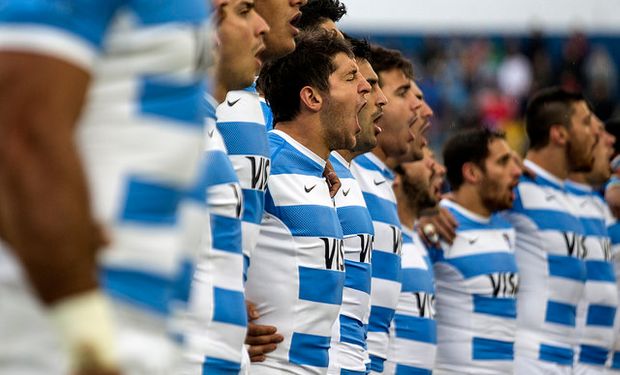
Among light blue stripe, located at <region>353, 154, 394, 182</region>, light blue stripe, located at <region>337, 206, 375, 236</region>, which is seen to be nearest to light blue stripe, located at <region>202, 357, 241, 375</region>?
light blue stripe, located at <region>337, 206, 375, 236</region>

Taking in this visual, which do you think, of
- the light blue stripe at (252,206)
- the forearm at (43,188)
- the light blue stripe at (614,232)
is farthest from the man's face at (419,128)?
the forearm at (43,188)

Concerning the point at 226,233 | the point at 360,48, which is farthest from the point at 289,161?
the point at 226,233

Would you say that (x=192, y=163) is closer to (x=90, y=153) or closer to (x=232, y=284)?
(x=90, y=153)

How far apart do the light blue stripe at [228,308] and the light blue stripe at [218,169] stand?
Answer: 0.32 m

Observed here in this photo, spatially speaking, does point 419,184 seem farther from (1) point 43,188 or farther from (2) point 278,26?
(1) point 43,188

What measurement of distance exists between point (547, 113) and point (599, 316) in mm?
1387

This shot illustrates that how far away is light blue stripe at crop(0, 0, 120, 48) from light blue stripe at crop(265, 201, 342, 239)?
9.50 ft

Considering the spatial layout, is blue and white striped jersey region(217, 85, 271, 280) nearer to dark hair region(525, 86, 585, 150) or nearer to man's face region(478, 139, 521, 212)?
man's face region(478, 139, 521, 212)

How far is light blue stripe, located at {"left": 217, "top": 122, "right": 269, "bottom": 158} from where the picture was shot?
4.53 meters

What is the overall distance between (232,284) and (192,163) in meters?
1.73

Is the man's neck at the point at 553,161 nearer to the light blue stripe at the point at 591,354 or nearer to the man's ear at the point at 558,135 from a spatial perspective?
the man's ear at the point at 558,135

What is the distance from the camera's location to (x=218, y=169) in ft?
12.6

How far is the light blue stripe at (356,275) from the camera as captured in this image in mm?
5465

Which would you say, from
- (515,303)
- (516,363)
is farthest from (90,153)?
(516,363)
